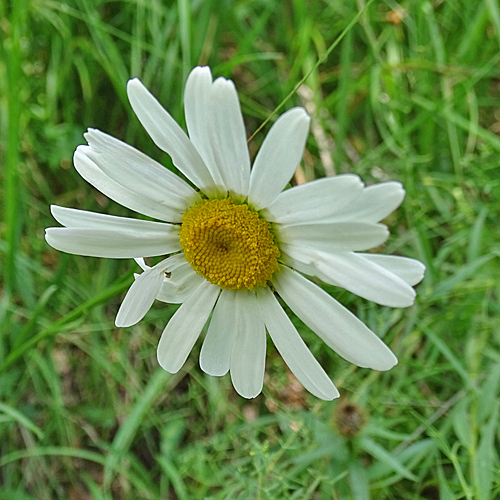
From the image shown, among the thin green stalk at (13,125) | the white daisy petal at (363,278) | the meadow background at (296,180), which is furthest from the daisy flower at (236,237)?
the thin green stalk at (13,125)

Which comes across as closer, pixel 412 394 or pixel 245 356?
pixel 245 356

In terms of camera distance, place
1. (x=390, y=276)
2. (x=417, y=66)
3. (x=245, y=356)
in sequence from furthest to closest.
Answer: (x=417, y=66) → (x=245, y=356) → (x=390, y=276)

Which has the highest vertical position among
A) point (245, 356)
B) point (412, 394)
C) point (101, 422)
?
point (245, 356)

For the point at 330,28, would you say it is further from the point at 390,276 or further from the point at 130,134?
the point at 390,276

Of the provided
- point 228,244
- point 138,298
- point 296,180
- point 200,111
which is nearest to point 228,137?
point 200,111

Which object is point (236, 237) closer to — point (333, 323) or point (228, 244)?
point (228, 244)

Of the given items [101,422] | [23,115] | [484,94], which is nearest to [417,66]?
[484,94]

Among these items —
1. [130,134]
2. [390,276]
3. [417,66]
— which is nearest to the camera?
[390,276]
